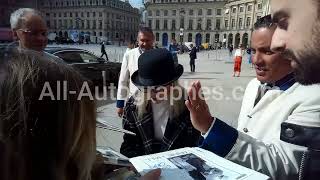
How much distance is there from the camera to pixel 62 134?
0.83 m

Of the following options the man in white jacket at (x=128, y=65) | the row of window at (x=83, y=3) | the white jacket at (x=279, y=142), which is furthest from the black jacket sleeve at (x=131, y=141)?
the row of window at (x=83, y=3)

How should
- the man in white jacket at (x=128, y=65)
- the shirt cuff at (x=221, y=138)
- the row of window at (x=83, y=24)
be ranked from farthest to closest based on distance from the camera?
1. the row of window at (x=83, y=24)
2. the man in white jacket at (x=128, y=65)
3. the shirt cuff at (x=221, y=138)

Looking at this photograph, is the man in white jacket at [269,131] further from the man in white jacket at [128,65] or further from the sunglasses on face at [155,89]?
the man in white jacket at [128,65]

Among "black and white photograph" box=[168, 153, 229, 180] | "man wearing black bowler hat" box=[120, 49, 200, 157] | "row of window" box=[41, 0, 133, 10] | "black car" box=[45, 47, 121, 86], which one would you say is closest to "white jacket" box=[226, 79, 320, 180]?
"black and white photograph" box=[168, 153, 229, 180]

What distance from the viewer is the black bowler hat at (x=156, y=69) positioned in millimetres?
2053

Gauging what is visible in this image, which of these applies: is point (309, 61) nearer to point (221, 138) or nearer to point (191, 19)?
point (221, 138)

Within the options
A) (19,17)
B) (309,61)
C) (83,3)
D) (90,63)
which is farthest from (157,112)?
(83,3)

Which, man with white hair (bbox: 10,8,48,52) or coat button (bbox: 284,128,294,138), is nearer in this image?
coat button (bbox: 284,128,294,138)

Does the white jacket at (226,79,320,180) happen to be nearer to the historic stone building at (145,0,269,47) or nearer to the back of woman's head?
the back of woman's head

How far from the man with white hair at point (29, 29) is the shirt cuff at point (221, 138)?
2015mm

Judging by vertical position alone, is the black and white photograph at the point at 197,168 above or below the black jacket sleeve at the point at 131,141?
above

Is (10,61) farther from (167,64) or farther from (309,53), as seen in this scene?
(167,64)

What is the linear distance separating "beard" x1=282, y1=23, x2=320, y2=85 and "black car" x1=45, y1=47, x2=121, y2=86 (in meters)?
7.87

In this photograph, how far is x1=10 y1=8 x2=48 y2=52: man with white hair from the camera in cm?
284
